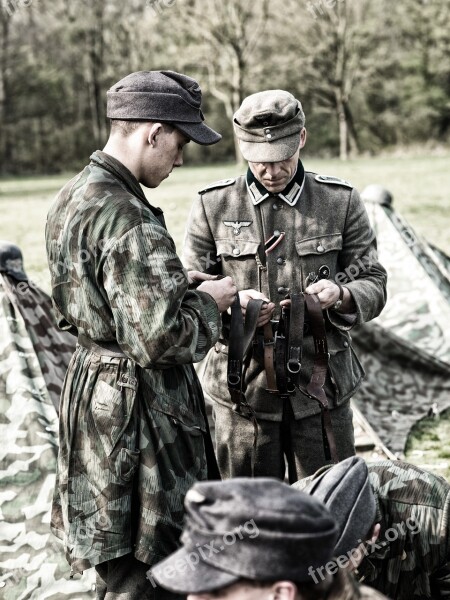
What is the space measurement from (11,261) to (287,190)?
1760mm

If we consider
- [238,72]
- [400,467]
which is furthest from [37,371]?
[238,72]

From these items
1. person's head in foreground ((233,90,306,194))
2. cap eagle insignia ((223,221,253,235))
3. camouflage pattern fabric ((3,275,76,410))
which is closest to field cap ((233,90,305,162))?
person's head in foreground ((233,90,306,194))

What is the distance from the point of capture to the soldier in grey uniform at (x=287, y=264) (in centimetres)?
336

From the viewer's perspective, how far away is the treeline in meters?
34.5

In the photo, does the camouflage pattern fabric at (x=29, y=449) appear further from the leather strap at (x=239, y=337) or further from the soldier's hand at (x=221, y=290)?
the soldier's hand at (x=221, y=290)

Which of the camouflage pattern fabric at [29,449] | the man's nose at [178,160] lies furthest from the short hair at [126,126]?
the camouflage pattern fabric at [29,449]

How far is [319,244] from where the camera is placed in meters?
3.38

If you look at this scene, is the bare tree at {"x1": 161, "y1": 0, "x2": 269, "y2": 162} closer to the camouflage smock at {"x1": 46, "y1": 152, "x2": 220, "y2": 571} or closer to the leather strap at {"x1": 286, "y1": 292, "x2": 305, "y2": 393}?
the leather strap at {"x1": 286, "y1": 292, "x2": 305, "y2": 393}

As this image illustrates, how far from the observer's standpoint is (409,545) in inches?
99.3

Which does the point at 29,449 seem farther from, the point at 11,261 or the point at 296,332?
the point at 296,332

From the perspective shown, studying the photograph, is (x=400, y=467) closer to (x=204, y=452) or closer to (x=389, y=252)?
(x=204, y=452)

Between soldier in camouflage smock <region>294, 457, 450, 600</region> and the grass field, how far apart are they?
256 centimetres

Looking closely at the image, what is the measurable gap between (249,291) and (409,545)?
115cm

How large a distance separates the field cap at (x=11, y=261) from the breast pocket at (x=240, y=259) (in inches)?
58.4
